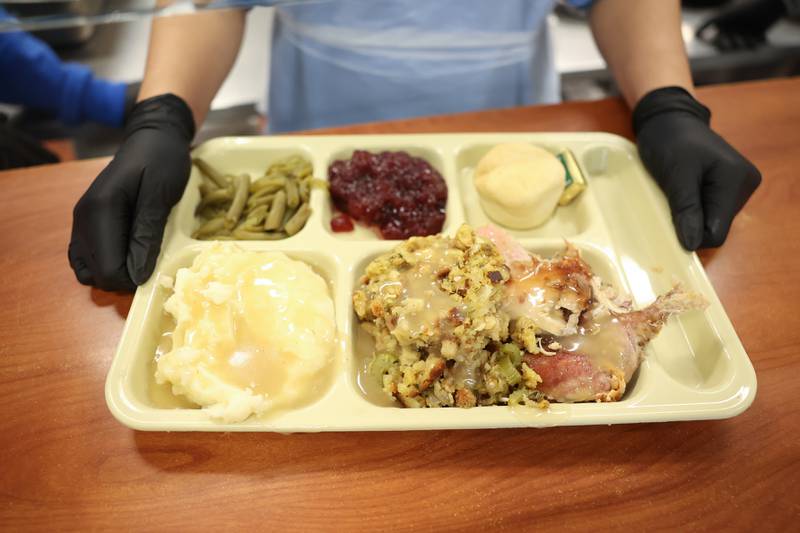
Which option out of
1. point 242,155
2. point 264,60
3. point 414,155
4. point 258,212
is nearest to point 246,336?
point 258,212

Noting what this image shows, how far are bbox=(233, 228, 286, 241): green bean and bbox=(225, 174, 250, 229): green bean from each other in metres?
0.04

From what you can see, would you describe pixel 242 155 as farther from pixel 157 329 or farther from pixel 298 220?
pixel 157 329

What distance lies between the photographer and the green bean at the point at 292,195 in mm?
2125

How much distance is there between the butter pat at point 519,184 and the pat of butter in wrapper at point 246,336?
0.80 meters

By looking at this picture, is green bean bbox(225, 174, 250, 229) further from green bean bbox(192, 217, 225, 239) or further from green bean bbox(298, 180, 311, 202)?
green bean bbox(298, 180, 311, 202)

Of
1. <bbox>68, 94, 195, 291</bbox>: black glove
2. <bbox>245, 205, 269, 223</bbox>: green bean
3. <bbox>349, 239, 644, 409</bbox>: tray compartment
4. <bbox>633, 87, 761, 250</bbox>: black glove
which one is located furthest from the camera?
<bbox>245, 205, 269, 223</bbox>: green bean

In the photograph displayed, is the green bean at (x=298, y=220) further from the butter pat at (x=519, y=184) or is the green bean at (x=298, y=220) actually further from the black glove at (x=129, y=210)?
the butter pat at (x=519, y=184)

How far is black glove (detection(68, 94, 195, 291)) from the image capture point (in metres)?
1.77

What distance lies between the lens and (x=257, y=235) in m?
2.01

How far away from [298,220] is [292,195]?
0.43ft

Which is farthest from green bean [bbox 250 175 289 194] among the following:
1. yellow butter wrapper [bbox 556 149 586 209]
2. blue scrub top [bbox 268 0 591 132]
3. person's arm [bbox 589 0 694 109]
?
person's arm [bbox 589 0 694 109]

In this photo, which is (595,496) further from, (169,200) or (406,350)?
(169,200)

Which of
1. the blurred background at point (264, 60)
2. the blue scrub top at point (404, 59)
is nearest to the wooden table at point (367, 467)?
the blue scrub top at point (404, 59)

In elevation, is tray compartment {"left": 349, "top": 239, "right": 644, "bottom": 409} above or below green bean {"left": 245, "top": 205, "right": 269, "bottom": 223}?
below
